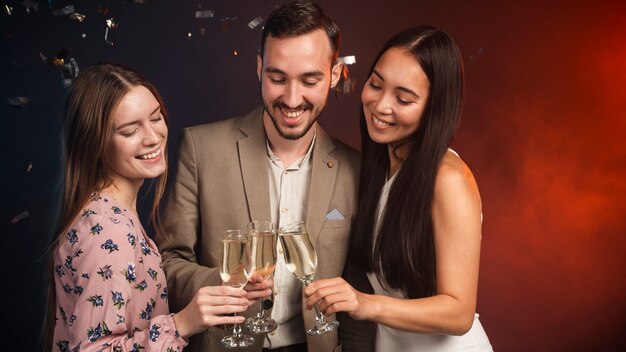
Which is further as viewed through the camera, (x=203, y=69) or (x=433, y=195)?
(x=203, y=69)

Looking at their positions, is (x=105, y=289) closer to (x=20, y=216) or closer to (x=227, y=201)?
(x=227, y=201)

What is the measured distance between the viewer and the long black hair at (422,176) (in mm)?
2402

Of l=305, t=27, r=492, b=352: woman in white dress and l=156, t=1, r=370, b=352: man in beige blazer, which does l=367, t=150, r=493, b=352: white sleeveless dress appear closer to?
l=305, t=27, r=492, b=352: woman in white dress

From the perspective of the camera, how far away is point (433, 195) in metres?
2.39

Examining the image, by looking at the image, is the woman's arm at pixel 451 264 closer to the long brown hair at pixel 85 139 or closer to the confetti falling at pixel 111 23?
the long brown hair at pixel 85 139

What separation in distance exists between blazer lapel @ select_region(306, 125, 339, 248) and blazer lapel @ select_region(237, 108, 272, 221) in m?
0.19

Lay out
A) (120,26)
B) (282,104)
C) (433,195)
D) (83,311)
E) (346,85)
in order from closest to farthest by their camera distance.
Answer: (83,311), (433,195), (282,104), (120,26), (346,85)

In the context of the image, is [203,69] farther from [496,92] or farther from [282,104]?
[496,92]

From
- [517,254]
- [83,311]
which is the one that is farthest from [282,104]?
[517,254]

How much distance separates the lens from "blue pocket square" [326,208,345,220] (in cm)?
285

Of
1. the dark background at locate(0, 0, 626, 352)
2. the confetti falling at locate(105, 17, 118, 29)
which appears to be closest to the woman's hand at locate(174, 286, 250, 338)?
the dark background at locate(0, 0, 626, 352)

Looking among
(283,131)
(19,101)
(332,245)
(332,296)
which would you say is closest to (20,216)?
(19,101)

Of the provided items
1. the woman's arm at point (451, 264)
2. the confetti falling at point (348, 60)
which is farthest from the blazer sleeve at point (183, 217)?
the confetti falling at point (348, 60)

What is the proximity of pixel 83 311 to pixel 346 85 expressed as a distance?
2.42m
